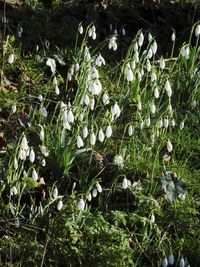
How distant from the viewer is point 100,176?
406 cm

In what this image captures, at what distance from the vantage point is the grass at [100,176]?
339cm

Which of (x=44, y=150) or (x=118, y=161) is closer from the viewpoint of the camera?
(x=44, y=150)

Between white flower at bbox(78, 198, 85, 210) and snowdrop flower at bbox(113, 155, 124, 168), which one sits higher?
snowdrop flower at bbox(113, 155, 124, 168)

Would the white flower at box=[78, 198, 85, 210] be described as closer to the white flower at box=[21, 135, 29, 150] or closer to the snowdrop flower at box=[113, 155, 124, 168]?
the white flower at box=[21, 135, 29, 150]

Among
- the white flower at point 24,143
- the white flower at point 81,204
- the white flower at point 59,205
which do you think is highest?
the white flower at point 24,143

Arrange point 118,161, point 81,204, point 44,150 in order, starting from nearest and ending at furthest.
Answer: point 81,204, point 44,150, point 118,161

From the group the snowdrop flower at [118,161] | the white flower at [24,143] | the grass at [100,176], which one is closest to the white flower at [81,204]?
the grass at [100,176]

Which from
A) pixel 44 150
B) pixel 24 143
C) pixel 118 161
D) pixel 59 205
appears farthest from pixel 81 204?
pixel 118 161

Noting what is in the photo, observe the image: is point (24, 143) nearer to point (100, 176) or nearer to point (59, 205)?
point (59, 205)

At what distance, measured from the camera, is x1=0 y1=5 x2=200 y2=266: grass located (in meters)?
3.39

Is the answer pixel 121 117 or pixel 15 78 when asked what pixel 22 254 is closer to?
pixel 121 117

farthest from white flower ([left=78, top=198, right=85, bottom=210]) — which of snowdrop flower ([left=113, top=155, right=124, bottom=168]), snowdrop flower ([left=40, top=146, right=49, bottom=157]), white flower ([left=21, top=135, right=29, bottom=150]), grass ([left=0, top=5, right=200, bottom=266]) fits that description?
snowdrop flower ([left=113, top=155, right=124, bottom=168])

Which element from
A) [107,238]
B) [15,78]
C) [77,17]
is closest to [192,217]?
[107,238]

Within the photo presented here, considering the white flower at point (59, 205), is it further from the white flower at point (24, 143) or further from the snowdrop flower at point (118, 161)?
the snowdrop flower at point (118, 161)
